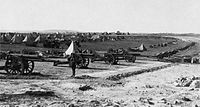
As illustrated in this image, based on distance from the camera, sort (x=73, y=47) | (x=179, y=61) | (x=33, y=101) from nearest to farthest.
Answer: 1. (x=33, y=101)
2. (x=73, y=47)
3. (x=179, y=61)

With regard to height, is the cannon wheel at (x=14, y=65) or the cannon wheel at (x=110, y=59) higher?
the cannon wheel at (x=14, y=65)

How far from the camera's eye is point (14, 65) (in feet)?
75.2

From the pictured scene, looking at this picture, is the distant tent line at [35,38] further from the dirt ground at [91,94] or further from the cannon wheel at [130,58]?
the dirt ground at [91,94]

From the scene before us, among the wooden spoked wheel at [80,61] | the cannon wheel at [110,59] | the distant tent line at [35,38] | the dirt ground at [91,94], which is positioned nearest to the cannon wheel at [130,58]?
the cannon wheel at [110,59]

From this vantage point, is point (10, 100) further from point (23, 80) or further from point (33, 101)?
point (23, 80)

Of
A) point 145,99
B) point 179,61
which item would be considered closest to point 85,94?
point 145,99

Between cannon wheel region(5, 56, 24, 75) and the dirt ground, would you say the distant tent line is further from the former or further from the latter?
the dirt ground

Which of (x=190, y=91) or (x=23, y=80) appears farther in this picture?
(x=23, y=80)

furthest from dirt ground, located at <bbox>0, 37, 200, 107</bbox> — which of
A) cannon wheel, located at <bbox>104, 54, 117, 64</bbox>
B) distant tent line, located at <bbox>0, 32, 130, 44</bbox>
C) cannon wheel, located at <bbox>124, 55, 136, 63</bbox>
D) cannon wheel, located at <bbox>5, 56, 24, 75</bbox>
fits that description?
distant tent line, located at <bbox>0, 32, 130, 44</bbox>

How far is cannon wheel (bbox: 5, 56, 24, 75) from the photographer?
74.8ft

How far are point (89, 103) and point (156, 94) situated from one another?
13.8 feet

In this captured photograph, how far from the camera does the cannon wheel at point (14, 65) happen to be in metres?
22.8

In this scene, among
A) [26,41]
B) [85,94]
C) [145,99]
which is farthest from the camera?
[26,41]

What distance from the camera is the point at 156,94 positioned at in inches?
658
